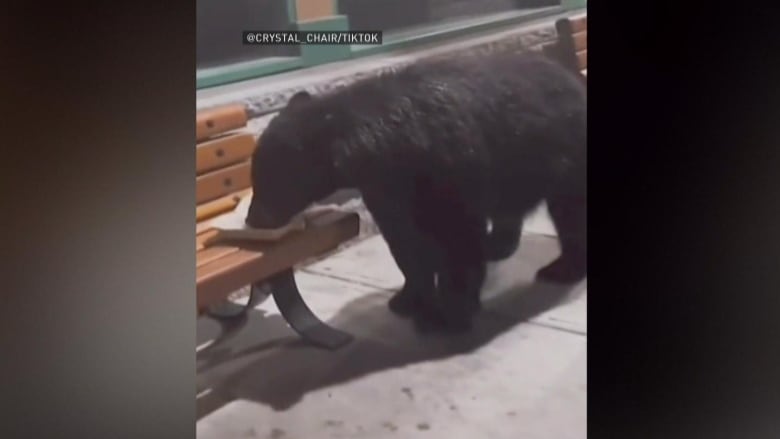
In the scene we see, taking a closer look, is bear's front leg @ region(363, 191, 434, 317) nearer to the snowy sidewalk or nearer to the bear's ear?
the snowy sidewalk

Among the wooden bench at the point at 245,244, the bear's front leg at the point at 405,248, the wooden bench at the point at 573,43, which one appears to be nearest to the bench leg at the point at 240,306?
the wooden bench at the point at 245,244

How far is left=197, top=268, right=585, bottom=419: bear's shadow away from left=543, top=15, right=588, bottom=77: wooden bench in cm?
22

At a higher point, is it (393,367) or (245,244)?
(245,244)

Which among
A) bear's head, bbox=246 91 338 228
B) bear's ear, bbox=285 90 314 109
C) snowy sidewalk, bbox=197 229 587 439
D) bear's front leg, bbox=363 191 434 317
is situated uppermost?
bear's ear, bbox=285 90 314 109

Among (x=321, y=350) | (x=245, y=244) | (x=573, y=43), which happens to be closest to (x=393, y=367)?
(x=321, y=350)

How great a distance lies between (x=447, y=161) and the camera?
0.89 m

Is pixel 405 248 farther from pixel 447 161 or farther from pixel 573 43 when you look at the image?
pixel 573 43

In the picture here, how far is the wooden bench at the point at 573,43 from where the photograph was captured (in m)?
0.87

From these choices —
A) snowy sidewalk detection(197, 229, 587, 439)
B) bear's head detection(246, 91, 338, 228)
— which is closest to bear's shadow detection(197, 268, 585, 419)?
snowy sidewalk detection(197, 229, 587, 439)

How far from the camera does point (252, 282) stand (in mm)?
903

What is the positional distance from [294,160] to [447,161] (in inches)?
6.0

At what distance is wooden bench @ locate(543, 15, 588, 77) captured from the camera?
34.2 inches

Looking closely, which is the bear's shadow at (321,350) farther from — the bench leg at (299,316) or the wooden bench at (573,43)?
the wooden bench at (573,43)

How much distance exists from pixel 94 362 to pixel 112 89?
28 cm
